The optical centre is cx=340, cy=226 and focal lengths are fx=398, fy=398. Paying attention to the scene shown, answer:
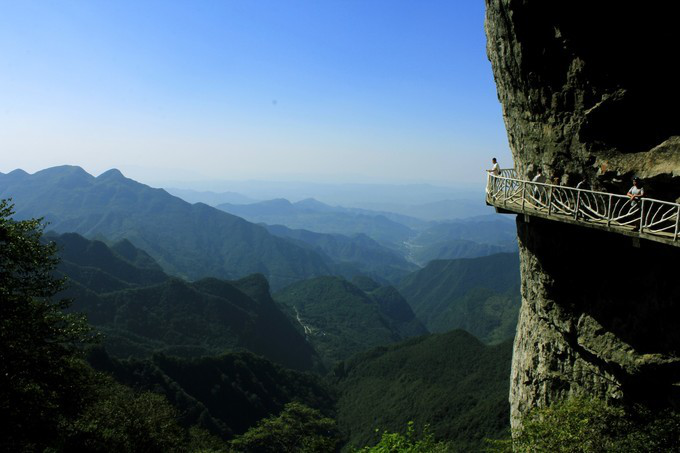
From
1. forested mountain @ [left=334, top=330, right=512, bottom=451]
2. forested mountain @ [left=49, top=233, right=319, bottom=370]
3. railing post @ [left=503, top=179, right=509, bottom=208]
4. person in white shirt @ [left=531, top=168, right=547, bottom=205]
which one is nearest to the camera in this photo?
person in white shirt @ [left=531, top=168, right=547, bottom=205]

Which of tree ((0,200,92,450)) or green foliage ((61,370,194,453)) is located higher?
tree ((0,200,92,450))

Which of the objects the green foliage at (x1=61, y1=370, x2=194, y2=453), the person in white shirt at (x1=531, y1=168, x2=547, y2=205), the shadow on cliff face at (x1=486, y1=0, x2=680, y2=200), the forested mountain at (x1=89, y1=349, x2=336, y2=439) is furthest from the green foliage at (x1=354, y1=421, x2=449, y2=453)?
the forested mountain at (x1=89, y1=349, x2=336, y2=439)

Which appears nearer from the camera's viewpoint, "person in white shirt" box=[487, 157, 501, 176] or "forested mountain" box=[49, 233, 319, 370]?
"person in white shirt" box=[487, 157, 501, 176]

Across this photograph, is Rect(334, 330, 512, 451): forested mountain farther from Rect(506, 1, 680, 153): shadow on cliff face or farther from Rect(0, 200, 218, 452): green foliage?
Rect(506, 1, 680, 153): shadow on cliff face

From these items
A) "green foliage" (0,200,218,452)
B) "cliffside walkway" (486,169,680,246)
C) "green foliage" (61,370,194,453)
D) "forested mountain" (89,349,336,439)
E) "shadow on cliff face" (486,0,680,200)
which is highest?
"shadow on cliff face" (486,0,680,200)

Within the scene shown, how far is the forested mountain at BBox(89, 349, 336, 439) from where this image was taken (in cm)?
7688

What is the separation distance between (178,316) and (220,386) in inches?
2617

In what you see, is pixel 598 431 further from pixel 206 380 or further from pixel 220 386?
pixel 206 380

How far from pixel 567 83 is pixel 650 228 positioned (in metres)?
7.11

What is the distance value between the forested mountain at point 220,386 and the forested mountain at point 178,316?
3092cm

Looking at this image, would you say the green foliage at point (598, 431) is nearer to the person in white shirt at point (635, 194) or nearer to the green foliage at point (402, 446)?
the green foliage at point (402, 446)

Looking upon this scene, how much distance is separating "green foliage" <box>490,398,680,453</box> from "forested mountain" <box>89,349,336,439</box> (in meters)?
66.8

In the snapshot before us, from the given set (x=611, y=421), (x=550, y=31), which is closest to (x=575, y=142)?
(x=550, y=31)

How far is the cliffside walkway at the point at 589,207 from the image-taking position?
1399 centimetres
